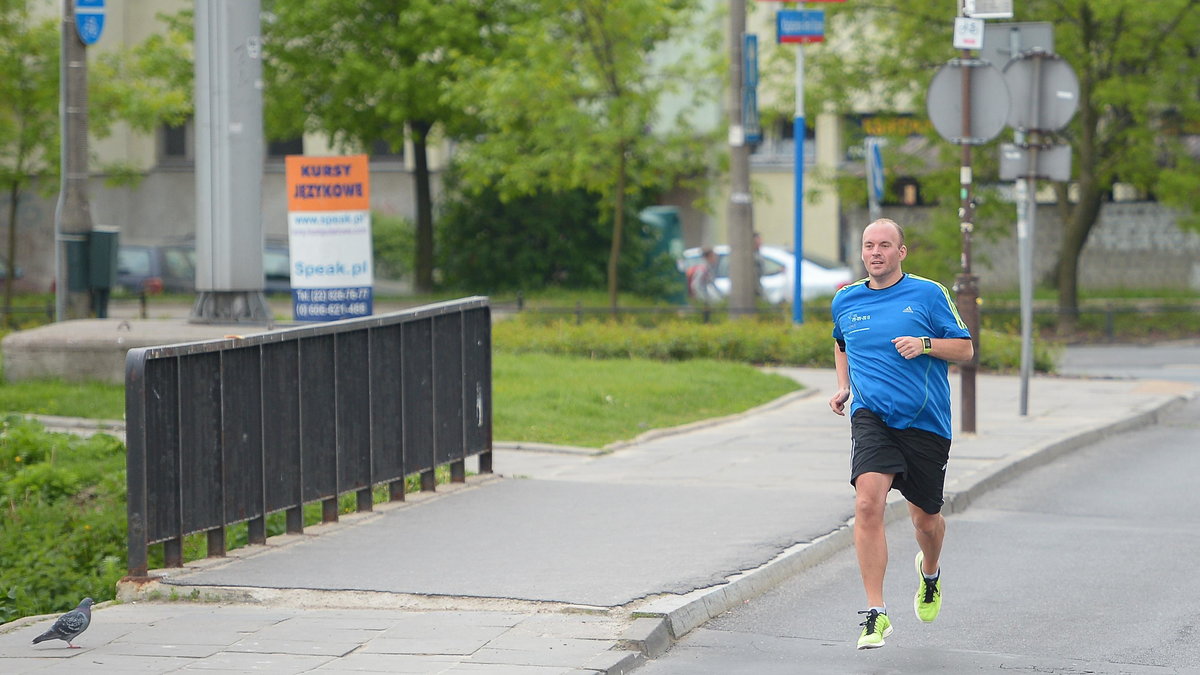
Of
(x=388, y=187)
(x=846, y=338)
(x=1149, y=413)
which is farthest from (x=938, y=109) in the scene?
(x=388, y=187)

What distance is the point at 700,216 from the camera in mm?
44750

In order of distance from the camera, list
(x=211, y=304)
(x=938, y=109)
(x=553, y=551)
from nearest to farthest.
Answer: (x=553, y=551)
(x=938, y=109)
(x=211, y=304)

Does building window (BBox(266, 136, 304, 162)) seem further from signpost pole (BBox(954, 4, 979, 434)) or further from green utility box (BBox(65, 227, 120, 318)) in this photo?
signpost pole (BBox(954, 4, 979, 434))

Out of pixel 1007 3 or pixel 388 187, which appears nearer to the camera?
pixel 1007 3

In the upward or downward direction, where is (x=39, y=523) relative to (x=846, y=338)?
downward

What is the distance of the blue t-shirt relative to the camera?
22.1 ft

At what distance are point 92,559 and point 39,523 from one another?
1.90 feet

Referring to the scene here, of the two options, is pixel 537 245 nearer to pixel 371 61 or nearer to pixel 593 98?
pixel 371 61

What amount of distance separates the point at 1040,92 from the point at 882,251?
27.7ft

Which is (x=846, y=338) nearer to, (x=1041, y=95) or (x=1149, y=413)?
(x=1041, y=95)

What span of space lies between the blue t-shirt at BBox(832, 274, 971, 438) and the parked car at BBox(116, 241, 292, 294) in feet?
95.6

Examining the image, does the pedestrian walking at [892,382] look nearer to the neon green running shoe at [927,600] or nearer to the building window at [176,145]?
the neon green running shoe at [927,600]

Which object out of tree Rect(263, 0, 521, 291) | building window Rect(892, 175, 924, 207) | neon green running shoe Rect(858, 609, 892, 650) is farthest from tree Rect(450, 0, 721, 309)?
neon green running shoe Rect(858, 609, 892, 650)

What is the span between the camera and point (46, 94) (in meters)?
29.0
